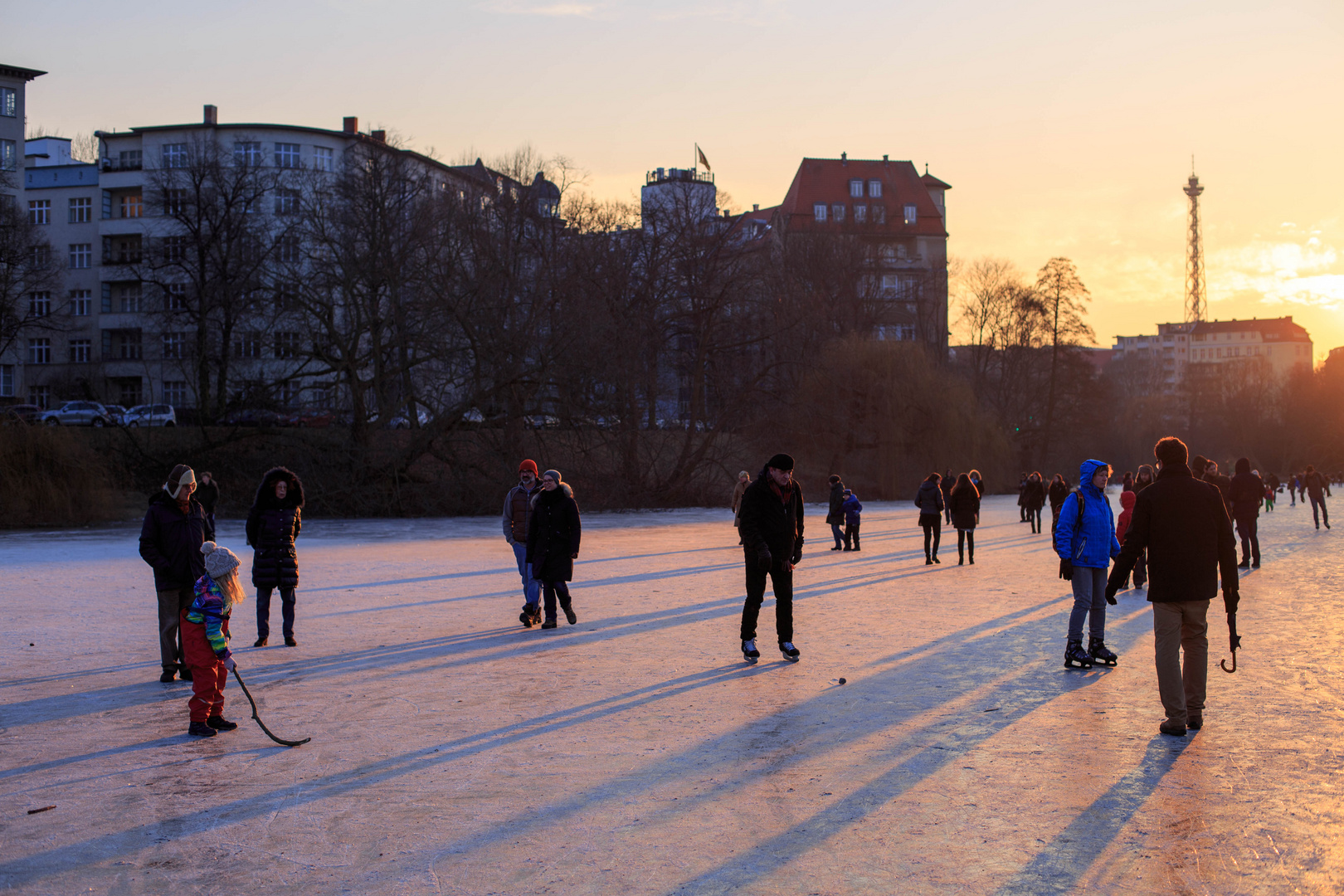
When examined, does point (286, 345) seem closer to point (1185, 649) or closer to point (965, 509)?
point (965, 509)

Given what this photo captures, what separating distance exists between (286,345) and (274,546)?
28.2m

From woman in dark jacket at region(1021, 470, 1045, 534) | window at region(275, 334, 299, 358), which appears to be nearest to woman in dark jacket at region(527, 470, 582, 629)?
woman in dark jacket at region(1021, 470, 1045, 534)

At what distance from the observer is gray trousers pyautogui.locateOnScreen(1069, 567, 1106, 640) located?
9242 mm

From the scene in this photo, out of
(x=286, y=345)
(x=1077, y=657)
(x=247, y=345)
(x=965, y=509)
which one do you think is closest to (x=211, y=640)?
(x=1077, y=657)

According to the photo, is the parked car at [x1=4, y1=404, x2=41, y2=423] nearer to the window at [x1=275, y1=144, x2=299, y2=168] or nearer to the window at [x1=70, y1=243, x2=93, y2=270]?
the window at [x1=275, y1=144, x2=299, y2=168]

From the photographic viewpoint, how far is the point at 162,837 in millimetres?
5043

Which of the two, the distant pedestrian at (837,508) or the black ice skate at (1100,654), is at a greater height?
the distant pedestrian at (837,508)

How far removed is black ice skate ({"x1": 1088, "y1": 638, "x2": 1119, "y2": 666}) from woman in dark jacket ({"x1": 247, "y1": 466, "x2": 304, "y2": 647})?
23.5ft

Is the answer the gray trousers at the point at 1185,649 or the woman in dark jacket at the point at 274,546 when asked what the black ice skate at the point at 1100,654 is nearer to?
the gray trousers at the point at 1185,649

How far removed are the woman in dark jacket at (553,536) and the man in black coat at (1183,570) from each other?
5879 millimetres

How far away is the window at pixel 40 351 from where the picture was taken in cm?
6798

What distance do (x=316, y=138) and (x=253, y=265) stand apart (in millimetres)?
37264

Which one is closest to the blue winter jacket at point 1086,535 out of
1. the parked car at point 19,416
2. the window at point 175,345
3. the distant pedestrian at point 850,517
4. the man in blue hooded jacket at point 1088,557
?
the man in blue hooded jacket at point 1088,557

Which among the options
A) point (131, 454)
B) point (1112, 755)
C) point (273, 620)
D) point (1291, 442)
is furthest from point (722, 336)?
point (1291, 442)
